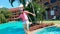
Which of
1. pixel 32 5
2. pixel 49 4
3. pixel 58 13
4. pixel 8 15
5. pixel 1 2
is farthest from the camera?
pixel 1 2

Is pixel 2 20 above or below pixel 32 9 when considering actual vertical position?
below

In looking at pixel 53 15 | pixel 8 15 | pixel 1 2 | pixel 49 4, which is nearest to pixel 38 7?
pixel 53 15

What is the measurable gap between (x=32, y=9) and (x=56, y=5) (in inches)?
521

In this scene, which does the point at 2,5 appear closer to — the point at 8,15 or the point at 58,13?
the point at 8,15

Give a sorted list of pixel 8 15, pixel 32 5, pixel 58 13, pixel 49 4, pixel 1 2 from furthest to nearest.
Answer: pixel 1 2
pixel 8 15
pixel 49 4
pixel 58 13
pixel 32 5

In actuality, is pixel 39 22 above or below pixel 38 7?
below

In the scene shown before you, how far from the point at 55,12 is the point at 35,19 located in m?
12.7

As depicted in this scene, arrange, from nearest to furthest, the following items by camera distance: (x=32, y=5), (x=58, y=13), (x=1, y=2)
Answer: (x=32, y=5)
(x=58, y=13)
(x=1, y=2)

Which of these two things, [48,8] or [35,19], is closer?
[35,19]

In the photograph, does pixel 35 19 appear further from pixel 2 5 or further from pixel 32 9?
pixel 2 5

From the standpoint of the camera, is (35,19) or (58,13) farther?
(58,13)

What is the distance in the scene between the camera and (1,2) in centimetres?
4609

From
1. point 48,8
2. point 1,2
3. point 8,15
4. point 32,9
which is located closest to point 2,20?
point 8,15

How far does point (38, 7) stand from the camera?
17.9 metres
